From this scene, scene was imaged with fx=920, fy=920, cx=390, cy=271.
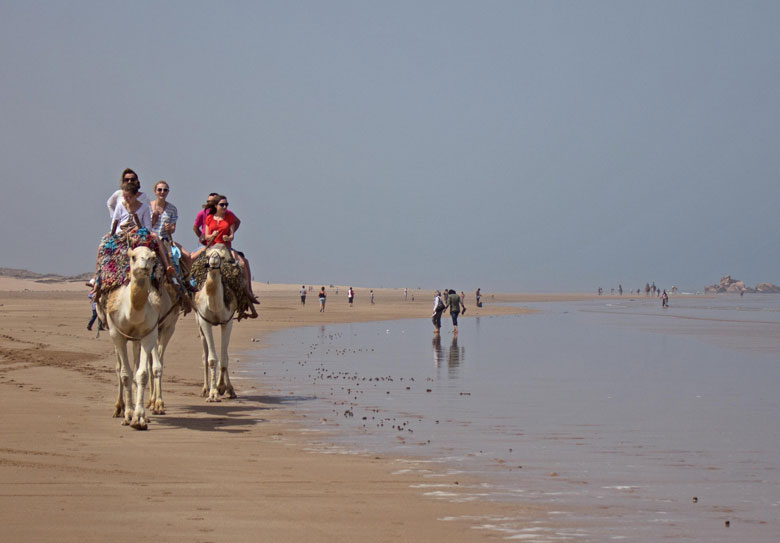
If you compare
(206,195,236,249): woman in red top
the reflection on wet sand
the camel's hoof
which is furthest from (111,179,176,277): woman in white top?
the reflection on wet sand

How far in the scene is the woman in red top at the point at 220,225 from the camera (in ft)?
54.7

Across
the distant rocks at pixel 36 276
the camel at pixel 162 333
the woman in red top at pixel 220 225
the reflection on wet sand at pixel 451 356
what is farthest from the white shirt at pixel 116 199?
the distant rocks at pixel 36 276

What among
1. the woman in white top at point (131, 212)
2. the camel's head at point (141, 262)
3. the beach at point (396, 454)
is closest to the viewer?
the beach at point (396, 454)

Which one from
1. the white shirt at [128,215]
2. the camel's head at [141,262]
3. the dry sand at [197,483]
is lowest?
the dry sand at [197,483]

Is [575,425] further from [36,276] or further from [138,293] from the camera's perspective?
[36,276]

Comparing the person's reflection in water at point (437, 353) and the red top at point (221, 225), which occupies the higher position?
the red top at point (221, 225)

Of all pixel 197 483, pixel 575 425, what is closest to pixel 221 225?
pixel 575 425

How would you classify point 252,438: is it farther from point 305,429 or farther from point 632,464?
point 632,464

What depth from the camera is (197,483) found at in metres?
9.16

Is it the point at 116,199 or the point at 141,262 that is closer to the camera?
the point at 141,262

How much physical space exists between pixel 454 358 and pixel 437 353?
1.93m

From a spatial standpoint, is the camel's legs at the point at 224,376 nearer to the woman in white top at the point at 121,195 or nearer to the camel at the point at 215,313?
the camel at the point at 215,313

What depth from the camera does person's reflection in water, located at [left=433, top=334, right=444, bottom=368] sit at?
24.6 m

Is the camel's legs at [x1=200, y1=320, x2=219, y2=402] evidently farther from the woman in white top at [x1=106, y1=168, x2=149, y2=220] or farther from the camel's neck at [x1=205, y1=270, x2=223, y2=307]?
the woman in white top at [x1=106, y1=168, x2=149, y2=220]
